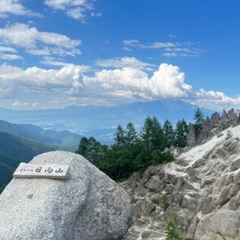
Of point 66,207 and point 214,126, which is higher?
point 214,126

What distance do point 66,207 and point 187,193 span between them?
4048 centimetres

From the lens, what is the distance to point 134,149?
80.1m

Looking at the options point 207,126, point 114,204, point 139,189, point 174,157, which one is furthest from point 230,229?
point 207,126

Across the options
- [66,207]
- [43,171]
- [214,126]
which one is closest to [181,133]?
[214,126]

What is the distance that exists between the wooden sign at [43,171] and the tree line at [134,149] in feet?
179

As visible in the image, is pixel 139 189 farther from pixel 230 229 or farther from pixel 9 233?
pixel 9 233

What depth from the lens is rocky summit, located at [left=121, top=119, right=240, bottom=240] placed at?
39.1m

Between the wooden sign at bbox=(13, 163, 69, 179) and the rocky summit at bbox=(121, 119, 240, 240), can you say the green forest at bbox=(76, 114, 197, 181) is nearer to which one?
the rocky summit at bbox=(121, 119, 240, 240)

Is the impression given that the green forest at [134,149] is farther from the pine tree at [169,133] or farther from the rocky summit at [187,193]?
the rocky summit at [187,193]

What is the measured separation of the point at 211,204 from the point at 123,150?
40.1 metres

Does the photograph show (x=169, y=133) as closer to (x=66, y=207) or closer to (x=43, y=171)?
(x=43, y=171)

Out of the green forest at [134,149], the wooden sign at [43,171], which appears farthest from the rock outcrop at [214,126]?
the wooden sign at [43,171]

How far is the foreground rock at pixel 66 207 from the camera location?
1162 centimetres

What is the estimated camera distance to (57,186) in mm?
12641
